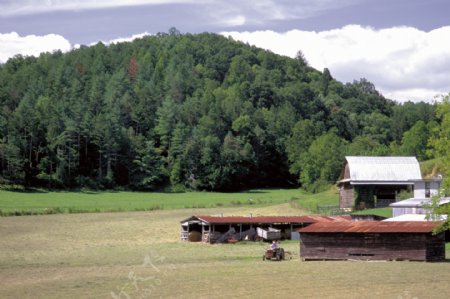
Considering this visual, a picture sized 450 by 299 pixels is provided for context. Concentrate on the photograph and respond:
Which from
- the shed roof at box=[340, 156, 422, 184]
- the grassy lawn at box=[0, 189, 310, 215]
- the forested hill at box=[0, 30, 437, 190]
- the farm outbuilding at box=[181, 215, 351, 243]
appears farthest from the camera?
the forested hill at box=[0, 30, 437, 190]

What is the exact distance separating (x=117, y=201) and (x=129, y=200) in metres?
2.78

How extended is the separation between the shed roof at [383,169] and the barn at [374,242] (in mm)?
34339

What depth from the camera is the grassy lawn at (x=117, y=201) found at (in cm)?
9950

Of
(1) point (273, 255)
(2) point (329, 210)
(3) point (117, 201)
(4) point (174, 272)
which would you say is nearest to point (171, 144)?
(3) point (117, 201)

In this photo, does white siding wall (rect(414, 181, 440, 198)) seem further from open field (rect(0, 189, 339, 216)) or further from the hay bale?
the hay bale

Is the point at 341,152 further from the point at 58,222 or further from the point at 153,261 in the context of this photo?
the point at 153,261

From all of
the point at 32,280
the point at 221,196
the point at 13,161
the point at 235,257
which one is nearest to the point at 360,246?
the point at 235,257

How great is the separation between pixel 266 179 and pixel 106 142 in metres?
31.6

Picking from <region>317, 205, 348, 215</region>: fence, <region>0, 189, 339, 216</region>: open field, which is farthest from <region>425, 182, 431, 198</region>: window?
<region>0, 189, 339, 216</region>: open field

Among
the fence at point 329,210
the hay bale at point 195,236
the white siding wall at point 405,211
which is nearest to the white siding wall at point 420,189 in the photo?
the white siding wall at point 405,211

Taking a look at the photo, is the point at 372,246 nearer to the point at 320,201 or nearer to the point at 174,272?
the point at 174,272

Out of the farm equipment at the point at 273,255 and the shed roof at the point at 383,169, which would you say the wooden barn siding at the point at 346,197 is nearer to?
the shed roof at the point at 383,169

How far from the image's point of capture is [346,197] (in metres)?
88.7

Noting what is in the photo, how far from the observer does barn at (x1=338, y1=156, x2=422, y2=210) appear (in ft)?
279
